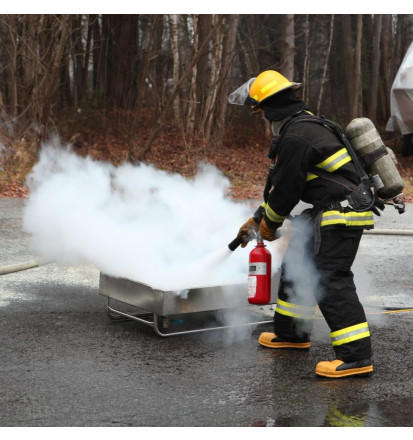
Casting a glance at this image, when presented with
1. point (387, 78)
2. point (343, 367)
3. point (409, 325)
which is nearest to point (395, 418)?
point (343, 367)

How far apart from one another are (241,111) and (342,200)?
1842 cm

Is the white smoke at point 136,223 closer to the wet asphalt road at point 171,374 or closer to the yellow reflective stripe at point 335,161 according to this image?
the wet asphalt road at point 171,374

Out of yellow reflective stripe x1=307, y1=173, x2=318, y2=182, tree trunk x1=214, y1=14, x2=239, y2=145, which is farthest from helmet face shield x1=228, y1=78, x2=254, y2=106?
tree trunk x1=214, y1=14, x2=239, y2=145

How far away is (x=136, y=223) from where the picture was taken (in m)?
5.78

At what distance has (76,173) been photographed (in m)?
5.81

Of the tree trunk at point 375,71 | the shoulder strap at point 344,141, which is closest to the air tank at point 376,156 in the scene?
the shoulder strap at point 344,141

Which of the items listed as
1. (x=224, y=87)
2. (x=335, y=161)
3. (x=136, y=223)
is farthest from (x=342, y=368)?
(x=224, y=87)

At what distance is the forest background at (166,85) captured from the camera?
1505 centimetres

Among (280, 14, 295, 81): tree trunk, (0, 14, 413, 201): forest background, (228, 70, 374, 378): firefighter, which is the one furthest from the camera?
(280, 14, 295, 81): tree trunk

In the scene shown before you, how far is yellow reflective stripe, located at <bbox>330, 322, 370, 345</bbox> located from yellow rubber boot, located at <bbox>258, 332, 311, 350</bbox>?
22.3 inches

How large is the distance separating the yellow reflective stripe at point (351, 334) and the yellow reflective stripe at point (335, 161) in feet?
3.16

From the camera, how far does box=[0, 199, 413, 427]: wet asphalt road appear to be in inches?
147

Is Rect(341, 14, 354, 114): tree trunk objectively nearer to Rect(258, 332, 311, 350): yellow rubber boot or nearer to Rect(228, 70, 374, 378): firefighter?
Rect(258, 332, 311, 350): yellow rubber boot

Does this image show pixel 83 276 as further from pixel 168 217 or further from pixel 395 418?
pixel 395 418
